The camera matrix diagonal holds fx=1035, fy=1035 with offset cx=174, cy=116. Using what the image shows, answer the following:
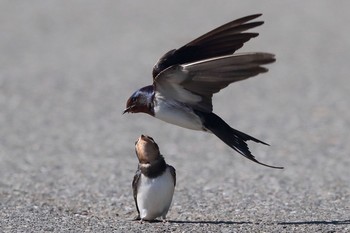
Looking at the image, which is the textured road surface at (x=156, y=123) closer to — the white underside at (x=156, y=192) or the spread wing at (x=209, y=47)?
the white underside at (x=156, y=192)

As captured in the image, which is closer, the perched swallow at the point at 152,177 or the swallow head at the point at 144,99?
the swallow head at the point at 144,99

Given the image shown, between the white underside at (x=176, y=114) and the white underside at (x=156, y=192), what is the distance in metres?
0.40

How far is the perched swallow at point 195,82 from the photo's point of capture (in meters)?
5.52

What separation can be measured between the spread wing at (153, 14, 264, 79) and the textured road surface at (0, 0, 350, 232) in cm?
95

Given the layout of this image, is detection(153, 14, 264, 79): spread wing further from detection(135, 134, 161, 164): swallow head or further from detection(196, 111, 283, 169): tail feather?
detection(135, 134, 161, 164): swallow head

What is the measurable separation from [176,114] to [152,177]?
48cm

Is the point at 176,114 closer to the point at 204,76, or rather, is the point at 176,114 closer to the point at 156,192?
the point at 204,76

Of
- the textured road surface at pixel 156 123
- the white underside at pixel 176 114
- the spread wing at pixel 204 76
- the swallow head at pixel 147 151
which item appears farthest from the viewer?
the textured road surface at pixel 156 123

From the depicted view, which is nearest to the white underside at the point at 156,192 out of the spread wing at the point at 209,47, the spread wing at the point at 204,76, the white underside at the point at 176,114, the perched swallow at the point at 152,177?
the perched swallow at the point at 152,177

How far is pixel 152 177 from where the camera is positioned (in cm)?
593

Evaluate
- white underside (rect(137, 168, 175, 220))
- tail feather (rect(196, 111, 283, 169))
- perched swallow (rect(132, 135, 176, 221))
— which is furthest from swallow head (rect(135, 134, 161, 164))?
tail feather (rect(196, 111, 283, 169))

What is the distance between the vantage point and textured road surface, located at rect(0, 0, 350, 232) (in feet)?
21.7

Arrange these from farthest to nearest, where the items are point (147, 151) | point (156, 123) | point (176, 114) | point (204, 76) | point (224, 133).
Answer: point (156, 123), point (147, 151), point (224, 133), point (176, 114), point (204, 76)

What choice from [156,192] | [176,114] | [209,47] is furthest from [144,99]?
[156,192]
